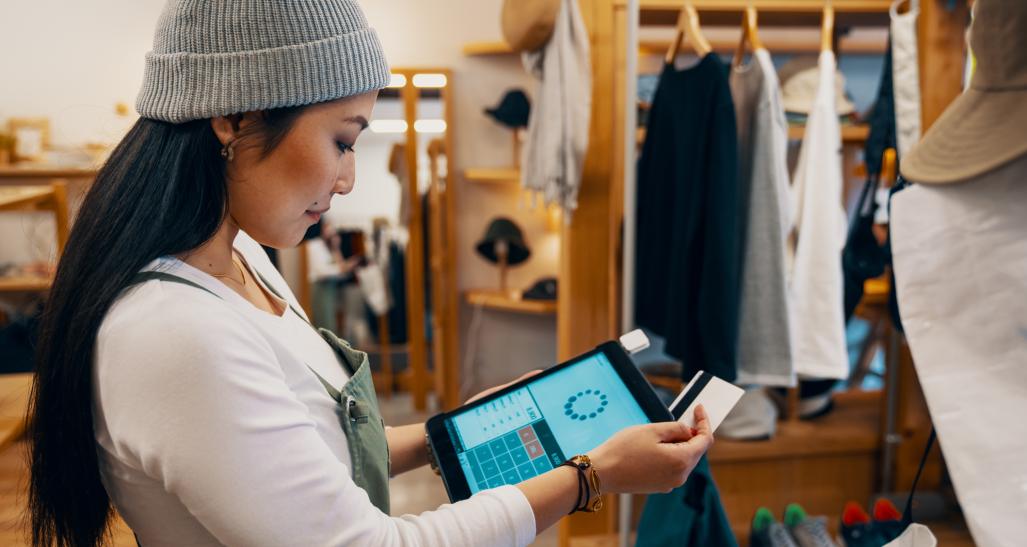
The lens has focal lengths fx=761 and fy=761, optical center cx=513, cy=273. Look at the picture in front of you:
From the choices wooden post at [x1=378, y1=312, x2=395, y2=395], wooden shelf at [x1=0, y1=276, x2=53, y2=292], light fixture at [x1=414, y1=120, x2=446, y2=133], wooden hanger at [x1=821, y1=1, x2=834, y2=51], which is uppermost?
wooden hanger at [x1=821, y1=1, x2=834, y2=51]

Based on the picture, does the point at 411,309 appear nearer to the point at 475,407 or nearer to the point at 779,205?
the point at 779,205

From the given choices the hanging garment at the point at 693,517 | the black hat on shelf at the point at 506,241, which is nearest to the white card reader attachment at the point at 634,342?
the hanging garment at the point at 693,517

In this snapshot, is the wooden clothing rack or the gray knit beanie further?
the wooden clothing rack

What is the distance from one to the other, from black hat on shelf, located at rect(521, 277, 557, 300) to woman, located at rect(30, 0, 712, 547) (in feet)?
8.88

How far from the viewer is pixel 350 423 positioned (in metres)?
0.84

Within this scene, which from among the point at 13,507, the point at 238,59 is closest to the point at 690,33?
the point at 238,59

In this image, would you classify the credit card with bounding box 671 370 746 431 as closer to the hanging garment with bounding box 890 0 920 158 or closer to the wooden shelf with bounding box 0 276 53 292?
the hanging garment with bounding box 890 0 920 158

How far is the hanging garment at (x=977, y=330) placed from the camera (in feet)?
2.40

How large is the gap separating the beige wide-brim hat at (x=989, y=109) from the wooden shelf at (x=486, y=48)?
113 inches

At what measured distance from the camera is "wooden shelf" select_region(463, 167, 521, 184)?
3.53 meters

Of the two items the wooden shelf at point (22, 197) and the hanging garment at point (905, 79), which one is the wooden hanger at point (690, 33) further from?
the wooden shelf at point (22, 197)

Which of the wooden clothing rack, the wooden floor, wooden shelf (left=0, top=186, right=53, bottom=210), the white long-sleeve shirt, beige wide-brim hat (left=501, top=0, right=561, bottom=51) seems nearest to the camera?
the white long-sleeve shirt

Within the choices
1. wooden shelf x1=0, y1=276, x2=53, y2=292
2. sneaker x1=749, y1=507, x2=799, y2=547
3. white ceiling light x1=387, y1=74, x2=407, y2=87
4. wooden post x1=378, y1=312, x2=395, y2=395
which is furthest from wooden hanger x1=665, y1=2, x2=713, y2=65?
wooden shelf x1=0, y1=276, x2=53, y2=292

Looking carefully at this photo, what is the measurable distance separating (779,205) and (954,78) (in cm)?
78
